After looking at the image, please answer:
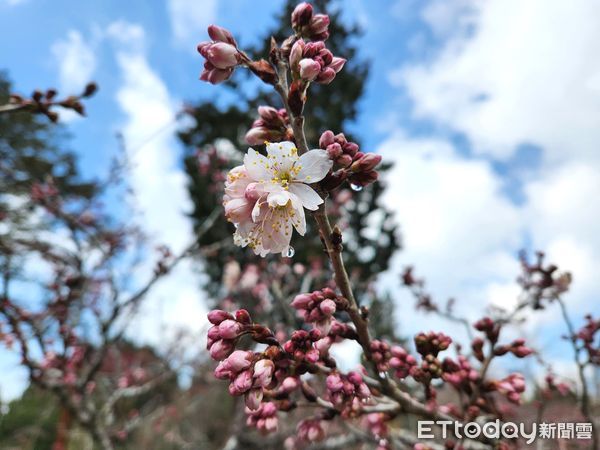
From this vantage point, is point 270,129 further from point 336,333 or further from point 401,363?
point 401,363

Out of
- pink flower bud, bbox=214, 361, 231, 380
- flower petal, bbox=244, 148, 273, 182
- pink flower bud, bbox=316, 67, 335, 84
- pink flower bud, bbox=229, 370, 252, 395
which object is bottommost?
pink flower bud, bbox=229, 370, 252, 395

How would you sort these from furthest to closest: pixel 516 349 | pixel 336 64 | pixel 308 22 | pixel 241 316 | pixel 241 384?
1. pixel 516 349
2. pixel 308 22
3. pixel 336 64
4. pixel 241 316
5. pixel 241 384

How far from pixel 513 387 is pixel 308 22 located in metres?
1.63

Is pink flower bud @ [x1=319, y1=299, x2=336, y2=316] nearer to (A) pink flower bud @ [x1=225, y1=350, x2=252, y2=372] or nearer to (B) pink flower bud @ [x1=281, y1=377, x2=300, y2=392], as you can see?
(A) pink flower bud @ [x1=225, y1=350, x2=252, y2=372]

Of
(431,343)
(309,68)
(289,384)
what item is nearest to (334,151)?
(309,68)

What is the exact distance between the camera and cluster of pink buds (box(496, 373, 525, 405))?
155cm

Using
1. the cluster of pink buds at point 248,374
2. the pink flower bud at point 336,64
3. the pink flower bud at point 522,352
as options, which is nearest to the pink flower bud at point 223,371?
the cluster of pink buds at point 248,374

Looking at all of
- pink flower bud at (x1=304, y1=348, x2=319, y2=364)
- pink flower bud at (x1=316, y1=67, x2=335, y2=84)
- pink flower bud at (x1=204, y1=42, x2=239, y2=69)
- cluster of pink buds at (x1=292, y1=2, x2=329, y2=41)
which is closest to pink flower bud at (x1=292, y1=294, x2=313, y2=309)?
pink flower bud at (x1=304, y1=348, x2=319, y2=364)

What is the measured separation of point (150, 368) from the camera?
8.41 m

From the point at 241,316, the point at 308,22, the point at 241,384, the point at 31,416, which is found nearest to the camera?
the point at 241,384

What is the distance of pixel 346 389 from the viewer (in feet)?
3.92

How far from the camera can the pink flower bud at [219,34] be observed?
1.22 meters

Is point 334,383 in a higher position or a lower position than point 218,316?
lower

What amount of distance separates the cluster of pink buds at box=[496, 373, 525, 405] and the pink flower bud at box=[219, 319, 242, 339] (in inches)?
45.5
